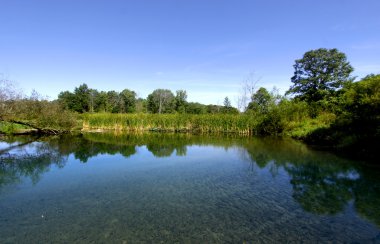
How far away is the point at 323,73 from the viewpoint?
1248 inches

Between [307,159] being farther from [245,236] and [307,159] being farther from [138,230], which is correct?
[138,230]

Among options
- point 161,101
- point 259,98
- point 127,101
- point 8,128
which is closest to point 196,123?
point 259,98

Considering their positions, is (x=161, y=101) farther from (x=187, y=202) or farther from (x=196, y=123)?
(x=187, y=202)

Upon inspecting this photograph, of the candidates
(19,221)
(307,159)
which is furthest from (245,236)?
(307,159)

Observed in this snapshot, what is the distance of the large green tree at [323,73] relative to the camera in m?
31.1

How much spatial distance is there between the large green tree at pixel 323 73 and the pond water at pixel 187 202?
953 inches

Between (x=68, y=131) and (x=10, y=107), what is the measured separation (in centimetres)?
866

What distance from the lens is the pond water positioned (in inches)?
168

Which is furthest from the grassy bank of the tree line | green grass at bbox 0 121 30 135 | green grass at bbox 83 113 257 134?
the tree line

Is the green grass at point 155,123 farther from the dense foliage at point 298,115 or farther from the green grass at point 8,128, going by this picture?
the green grass at point 8,128

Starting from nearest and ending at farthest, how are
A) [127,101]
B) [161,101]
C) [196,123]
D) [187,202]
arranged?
[187,202] < [196,123] < [127,101] < [161,101]

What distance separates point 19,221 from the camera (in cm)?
464

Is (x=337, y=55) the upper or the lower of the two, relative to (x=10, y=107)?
upper

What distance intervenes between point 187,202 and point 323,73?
106 feet
